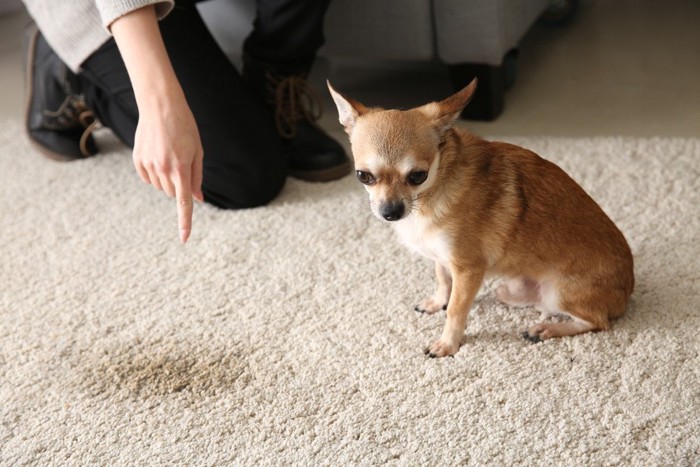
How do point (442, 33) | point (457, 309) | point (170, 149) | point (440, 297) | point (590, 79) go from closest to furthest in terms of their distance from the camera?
point (170, 149) → point (457, 309) → point (440, 297) → point (442, 33) → point (590, 79)

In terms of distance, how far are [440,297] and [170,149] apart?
22.7 inches

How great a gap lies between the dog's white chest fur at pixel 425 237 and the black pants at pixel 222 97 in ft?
1.98

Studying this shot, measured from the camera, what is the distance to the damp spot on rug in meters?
1.38

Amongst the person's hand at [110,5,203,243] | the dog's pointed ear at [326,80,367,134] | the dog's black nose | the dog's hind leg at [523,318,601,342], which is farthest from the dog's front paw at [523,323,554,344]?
the person's hand at [110,5,203,243]

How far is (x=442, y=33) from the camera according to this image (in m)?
2.11

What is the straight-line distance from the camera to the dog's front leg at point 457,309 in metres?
1.33

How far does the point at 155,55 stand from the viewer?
4.37 feet

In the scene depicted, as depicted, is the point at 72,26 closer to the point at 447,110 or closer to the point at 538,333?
the point at 447,110

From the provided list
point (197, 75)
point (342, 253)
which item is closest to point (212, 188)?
point (197, 75)

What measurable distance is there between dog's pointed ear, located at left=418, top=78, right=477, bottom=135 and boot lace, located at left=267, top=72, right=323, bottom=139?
2.67ft

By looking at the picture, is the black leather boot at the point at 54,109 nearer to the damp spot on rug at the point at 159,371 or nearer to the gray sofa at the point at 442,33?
the gray sofa at the point at 442,33

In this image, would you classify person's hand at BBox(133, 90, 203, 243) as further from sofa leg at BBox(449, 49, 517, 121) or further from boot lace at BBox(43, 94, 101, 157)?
sofa leg at BBox(449, 49, 517, 121)

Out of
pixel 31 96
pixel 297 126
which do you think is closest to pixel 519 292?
pixel 297 126

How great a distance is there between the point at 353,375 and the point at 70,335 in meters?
0.59
